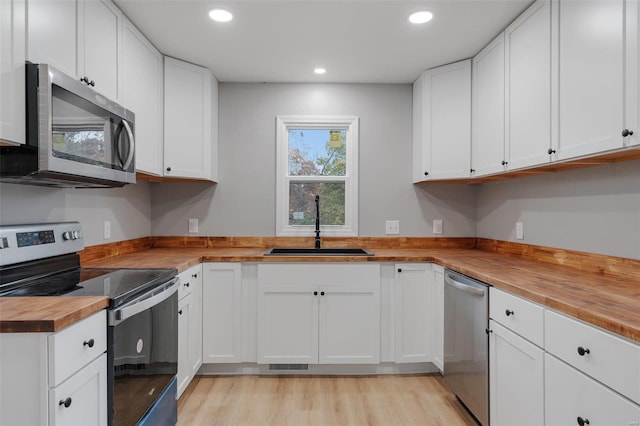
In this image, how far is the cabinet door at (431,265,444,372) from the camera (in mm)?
2367

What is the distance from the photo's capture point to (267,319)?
2.47 m

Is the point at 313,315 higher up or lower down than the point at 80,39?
lower down

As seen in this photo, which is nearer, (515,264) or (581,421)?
(581,421)

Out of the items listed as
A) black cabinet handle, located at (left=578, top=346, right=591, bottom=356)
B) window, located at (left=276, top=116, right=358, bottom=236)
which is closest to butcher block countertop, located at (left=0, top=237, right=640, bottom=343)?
black cabinet handle, located at (left=578, top=346, right=591, bottom=356)

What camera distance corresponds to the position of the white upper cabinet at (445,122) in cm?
262

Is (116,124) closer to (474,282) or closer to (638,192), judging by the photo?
(474,282)

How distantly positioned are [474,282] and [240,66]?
2.33 m

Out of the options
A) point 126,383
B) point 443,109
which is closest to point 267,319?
point 126,383

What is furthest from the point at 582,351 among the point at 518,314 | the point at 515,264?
the point at 515,264

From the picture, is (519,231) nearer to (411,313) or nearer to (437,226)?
(437,226)

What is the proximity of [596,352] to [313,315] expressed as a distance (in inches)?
67.5

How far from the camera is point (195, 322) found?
2.33 m

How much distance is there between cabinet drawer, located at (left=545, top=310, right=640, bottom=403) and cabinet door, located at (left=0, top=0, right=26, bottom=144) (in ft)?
6.90

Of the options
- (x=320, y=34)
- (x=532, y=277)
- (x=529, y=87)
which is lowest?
(x=532, y=277)
